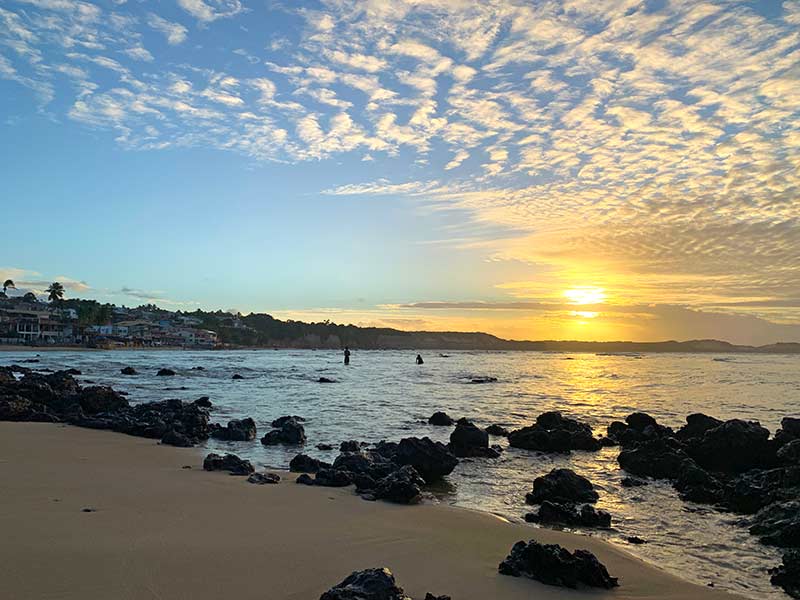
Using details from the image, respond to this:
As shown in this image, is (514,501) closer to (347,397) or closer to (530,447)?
(530,447)

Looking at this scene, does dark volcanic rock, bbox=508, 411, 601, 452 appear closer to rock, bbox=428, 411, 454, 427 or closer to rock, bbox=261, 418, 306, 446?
rock, bbox=428, 411, 454, 427

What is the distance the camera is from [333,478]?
11180 millimetres

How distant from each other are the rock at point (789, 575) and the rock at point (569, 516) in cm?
249

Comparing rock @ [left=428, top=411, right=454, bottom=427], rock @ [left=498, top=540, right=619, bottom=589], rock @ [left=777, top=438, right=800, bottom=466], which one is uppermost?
rock @ [left=777, top=438, right=800, bottom=466]

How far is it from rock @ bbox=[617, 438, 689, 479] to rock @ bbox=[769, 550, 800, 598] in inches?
243

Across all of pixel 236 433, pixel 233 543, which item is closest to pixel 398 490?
pixel 233 543

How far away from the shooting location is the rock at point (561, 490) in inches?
427

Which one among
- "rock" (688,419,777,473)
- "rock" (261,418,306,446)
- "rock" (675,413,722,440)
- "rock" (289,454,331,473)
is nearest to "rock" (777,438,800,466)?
"rock" (688,419,777,473)

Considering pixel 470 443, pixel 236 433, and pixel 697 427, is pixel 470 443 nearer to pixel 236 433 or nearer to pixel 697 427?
pixel 236 433

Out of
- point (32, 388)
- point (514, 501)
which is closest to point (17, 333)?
point (32, 388)

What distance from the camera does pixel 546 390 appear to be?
42.3m

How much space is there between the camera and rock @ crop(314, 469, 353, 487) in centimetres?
1109

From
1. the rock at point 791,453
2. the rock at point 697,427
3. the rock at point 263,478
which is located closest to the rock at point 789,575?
the rock at point 791,453

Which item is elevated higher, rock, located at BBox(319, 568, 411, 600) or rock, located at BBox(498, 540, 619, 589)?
rock, located at BBox(319, 568, 411, 600)
